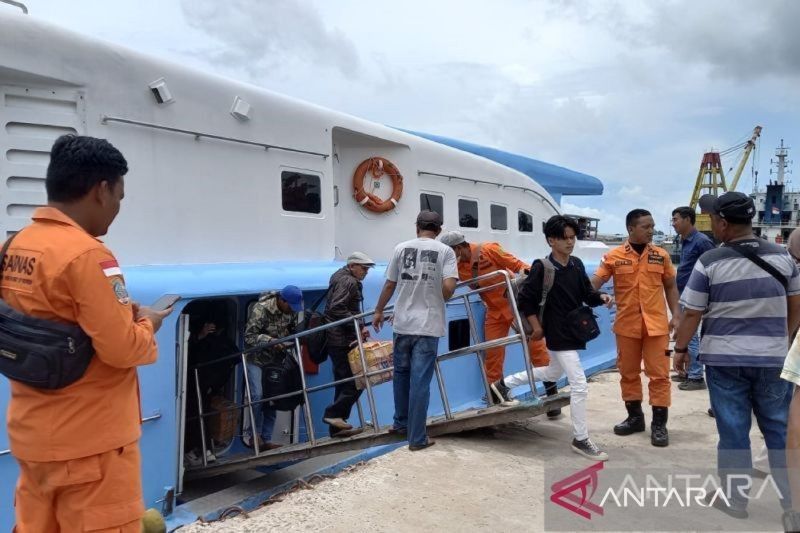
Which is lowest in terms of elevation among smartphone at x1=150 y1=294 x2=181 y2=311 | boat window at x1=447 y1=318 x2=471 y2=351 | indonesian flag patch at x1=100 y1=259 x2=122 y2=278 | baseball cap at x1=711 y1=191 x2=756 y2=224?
boat window at x1=447 y1=318 x2=471 y2=351

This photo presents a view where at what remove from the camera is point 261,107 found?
238 inches

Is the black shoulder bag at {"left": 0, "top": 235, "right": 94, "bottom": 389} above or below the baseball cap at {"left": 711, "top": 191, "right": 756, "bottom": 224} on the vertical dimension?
below

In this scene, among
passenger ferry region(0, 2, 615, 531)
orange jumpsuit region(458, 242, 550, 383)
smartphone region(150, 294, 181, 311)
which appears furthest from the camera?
orange jumpsuit region(458, 242, 550, 383)

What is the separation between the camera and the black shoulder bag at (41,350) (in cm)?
176

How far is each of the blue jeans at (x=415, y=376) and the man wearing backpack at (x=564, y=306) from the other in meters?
0.85

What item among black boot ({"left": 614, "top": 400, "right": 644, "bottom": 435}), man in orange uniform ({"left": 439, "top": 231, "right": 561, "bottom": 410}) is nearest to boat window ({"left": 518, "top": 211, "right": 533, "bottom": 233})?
man in orange uniform ({"left": 439, "top": 231, "right": 561, "bottom": 410})

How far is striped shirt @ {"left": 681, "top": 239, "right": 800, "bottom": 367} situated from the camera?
3256 millimetres

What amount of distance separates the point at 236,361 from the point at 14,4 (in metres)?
3.30

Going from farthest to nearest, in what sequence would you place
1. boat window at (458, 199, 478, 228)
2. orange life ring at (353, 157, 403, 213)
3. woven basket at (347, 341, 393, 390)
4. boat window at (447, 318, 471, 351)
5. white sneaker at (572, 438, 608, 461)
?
1. boat window at (458, 199, 478, 228)
2. orange life ring at (353, 157, 403, 213)
3. boat window at (447, 318, 471, 351)
4. woven basket at (347, 341, 393, 390)
5. white sneaker at (572, 438, 608, 461)

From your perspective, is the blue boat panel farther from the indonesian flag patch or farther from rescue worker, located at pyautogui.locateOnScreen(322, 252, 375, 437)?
the indonesian flag patch

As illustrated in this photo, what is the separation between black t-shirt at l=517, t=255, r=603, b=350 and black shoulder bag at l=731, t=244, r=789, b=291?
1490 mm

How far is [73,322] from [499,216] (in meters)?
7.80

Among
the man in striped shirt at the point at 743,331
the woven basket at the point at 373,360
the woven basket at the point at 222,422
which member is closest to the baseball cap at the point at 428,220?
the woven basket at the point at 373,360

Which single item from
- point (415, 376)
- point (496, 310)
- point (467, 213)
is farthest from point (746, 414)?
point (467, 213)
